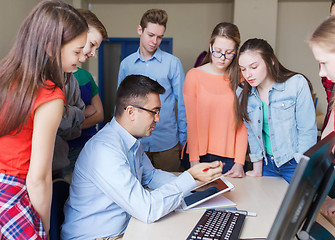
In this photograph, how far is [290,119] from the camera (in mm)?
1826

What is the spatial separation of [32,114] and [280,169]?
4.58 feet

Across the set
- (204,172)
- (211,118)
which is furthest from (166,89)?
(204,172)

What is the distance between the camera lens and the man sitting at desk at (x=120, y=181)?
51.5 inches

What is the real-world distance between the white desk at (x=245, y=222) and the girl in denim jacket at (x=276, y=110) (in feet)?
0.77

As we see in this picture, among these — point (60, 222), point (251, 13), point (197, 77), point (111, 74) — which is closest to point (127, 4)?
point (111, 74)

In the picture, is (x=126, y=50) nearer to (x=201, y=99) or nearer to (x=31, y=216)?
(x=201, y=99)

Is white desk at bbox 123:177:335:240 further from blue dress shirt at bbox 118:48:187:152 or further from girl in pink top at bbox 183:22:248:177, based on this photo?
blue dress shirt at bbox 118:48:187:152

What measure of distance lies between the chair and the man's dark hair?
0.43m

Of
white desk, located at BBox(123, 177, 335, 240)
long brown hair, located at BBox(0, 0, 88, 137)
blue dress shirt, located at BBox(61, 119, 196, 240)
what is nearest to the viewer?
long brown hair, located at BBox(0, 0, 88, 137)

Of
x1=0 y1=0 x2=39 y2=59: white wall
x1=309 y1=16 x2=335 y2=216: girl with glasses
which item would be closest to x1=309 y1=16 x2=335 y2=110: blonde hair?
x1=309 y1=16 x2=335 y2=216: girl with glasses

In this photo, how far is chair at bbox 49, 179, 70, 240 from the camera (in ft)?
4.55

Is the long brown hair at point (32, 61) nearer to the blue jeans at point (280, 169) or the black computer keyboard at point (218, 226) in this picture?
the black computer keyboard at point (218, 226)

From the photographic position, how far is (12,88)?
3.53 ft

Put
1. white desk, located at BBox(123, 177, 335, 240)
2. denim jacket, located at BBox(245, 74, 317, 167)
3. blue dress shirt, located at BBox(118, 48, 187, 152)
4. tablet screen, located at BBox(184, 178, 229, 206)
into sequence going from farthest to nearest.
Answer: blue dress shirt, located at BBox(118, 48, 187, 152), denim jacket, located at BBox(245, 74, 317, 167), tablet screen, located at BBox(184, 178, 229, 206), white desk, located at BBox(123, 177, 335, 240)
